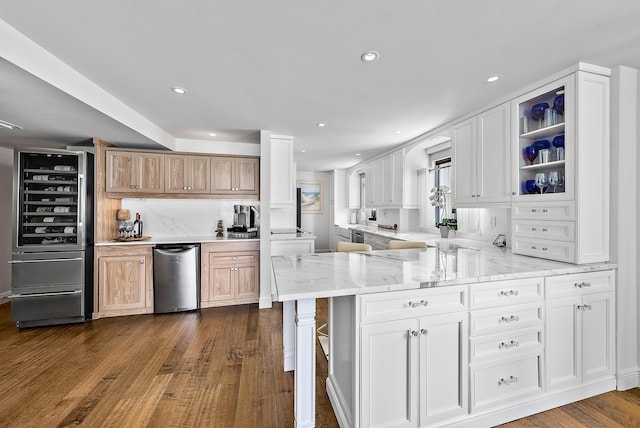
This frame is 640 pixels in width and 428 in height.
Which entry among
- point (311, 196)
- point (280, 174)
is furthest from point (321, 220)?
point (280, 174)

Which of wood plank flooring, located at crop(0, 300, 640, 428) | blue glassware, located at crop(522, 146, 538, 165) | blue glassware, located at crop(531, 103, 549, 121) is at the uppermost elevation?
blue glassware, located at crop(531, 103, 549, 121)

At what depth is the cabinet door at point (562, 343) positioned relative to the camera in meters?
1.69

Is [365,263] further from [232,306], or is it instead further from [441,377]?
[232,306]

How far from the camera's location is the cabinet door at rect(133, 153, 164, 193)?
11.5ft

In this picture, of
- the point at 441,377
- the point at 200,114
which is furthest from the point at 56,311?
the point at 441,377

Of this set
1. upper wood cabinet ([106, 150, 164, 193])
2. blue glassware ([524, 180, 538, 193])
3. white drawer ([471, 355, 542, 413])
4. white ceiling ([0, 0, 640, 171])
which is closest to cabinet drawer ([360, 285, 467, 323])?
white drawer ([471, 355, 542, 413])

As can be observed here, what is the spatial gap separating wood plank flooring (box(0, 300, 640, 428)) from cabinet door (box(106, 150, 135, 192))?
1694 mm

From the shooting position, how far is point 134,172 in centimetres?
350

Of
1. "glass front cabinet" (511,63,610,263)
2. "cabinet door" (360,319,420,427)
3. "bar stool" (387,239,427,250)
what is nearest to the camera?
"cabinet door" (360,319,420,427)

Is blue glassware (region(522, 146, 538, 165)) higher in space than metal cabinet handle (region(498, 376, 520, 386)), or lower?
higher

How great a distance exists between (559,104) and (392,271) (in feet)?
6.41

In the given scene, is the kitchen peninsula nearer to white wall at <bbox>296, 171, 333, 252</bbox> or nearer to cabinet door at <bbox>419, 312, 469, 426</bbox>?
cabinet door at <bbox>419, 312, 469, 426</bbox>

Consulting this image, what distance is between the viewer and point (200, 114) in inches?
115

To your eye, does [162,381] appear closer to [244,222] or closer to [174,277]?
[174,277]
